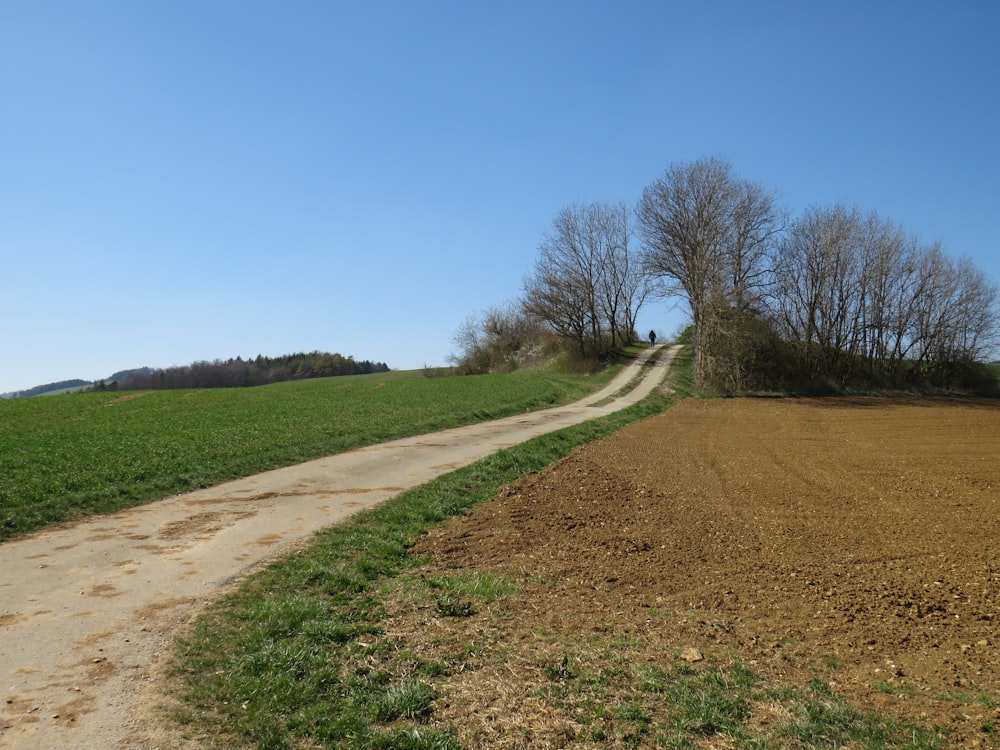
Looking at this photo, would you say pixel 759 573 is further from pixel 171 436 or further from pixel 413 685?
pixel 171 436

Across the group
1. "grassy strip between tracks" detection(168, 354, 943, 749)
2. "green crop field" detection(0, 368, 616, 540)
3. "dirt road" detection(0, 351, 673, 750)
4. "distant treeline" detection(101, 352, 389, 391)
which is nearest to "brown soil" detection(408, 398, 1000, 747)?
"grassy strip between tracks" detection(168, 354, 943, 749)

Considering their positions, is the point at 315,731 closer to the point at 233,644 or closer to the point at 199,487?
the point at 233,644

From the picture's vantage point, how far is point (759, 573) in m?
7.09

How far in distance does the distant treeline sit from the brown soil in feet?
268

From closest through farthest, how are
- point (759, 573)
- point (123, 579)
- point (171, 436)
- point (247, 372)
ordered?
point (759, 573) → point (123, 579) → point (171, 436) → point (247, 372)

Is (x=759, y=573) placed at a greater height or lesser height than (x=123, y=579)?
lesser

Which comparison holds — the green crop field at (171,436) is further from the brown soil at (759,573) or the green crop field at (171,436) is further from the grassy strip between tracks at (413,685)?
the brown soil at (759,573)

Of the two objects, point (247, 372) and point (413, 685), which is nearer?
point (413, 685)

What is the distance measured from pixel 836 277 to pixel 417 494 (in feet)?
137

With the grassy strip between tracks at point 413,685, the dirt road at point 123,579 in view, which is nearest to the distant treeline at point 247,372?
the dirt road at point 123,579

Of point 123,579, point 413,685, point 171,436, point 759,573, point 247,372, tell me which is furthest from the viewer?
point 247,372

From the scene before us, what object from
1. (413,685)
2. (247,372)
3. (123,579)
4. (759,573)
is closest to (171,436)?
(123,579)

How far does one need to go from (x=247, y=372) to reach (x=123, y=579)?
4163 inches

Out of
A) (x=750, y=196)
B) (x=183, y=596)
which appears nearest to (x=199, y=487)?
(x=183, y=596)
